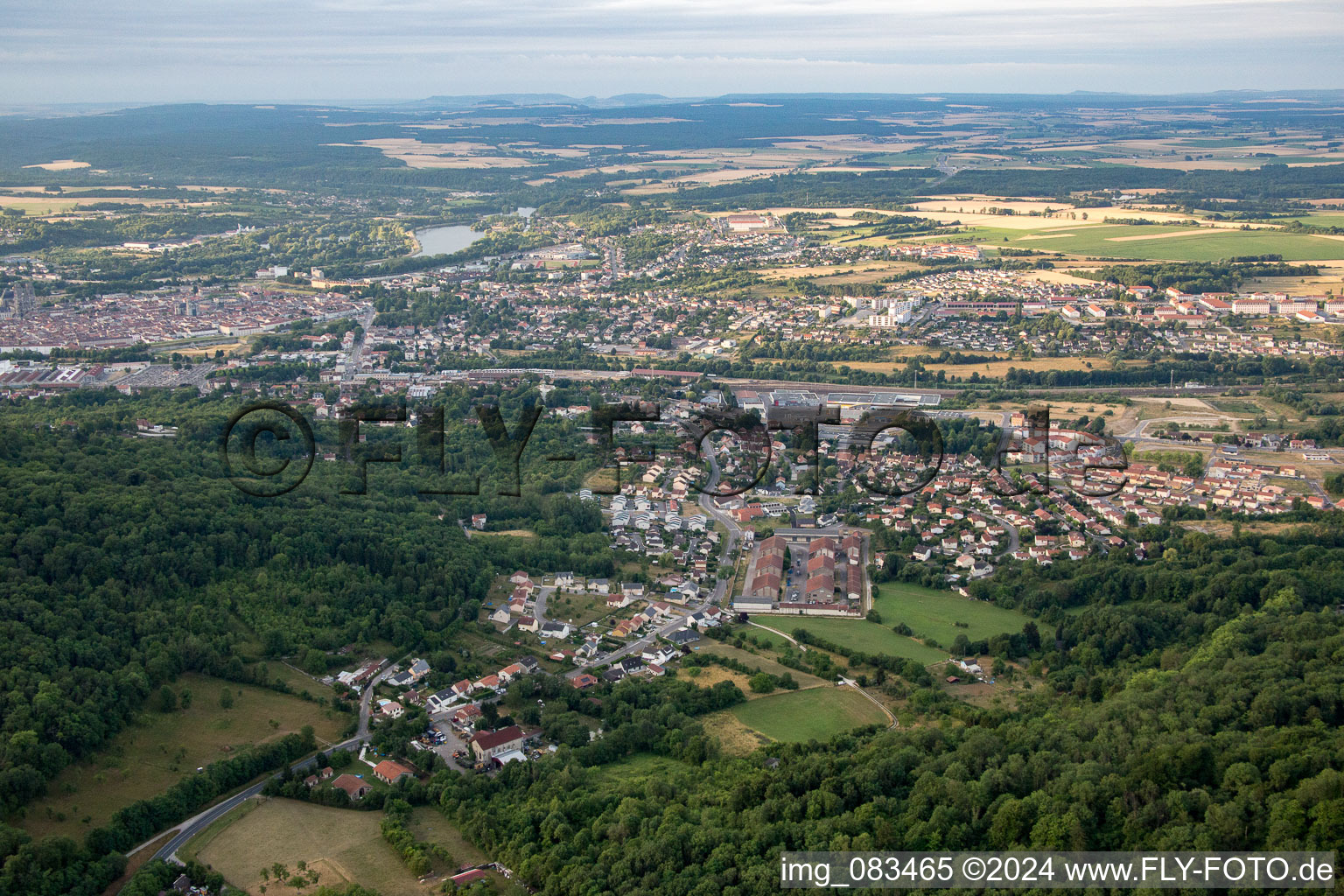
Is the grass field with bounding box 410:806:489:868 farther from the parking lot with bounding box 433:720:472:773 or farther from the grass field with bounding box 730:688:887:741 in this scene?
the grass field with bounding box 730:688:887:741

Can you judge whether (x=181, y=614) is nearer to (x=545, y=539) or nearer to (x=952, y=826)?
(x=545, y=539)

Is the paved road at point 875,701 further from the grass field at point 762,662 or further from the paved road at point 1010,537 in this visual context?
the paved road at point 1010,537

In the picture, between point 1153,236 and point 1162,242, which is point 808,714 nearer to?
point 1162,242

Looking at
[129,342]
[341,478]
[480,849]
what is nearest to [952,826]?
[480,849]

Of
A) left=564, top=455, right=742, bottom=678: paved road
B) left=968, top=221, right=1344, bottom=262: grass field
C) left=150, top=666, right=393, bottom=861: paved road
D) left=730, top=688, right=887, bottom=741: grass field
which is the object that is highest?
left=968, top=221, right=1344, bottom=262: grass field

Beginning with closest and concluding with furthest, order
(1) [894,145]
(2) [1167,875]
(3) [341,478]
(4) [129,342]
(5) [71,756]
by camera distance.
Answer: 1. (2) [1167,875]
2. (5) [71,756]
3. (3) [341,478]
4. (4) [129,342]
5. (1) [894,145]

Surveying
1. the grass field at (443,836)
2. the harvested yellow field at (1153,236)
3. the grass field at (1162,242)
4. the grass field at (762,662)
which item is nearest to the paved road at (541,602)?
the grass field at (762,662)

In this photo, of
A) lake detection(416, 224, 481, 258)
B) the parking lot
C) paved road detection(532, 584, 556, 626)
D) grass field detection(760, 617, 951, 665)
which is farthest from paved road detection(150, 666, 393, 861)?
lake detection(416, 224, 481, 258)
